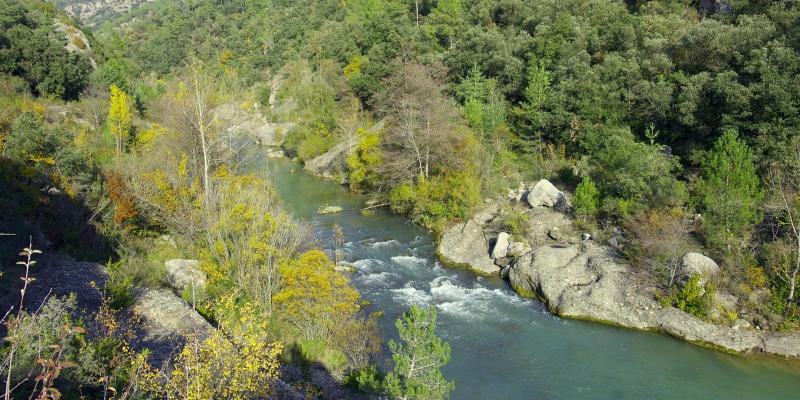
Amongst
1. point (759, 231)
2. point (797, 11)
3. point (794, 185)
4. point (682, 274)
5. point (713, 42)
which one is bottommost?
point (682, 274)

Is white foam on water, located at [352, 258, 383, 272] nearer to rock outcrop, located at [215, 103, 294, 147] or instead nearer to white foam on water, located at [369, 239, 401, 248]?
white foam on water, located at [369, 239, 401, 248]

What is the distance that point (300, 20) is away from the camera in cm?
9281

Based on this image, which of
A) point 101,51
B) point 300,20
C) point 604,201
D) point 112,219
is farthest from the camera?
point 300,20

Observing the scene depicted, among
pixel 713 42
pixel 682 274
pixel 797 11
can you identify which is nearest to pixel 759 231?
pixel 682 274

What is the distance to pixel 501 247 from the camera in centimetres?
2856

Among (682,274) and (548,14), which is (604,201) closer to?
(682,274)

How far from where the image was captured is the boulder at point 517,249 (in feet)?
93.0

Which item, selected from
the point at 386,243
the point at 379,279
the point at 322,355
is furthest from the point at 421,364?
the point at 386,243

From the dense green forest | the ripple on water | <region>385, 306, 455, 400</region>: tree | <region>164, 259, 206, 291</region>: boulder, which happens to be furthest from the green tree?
<region>164, 259, 206, 291</region>: boulder

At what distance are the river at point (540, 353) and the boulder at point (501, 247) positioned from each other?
2089 millimetres

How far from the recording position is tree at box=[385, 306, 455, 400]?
1290 cm

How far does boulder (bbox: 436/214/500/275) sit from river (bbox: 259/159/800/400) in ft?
2.89

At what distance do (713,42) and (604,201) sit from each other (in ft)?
48.0

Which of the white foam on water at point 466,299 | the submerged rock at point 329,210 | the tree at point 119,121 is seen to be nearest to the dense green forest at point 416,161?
the tree at point 119,121
